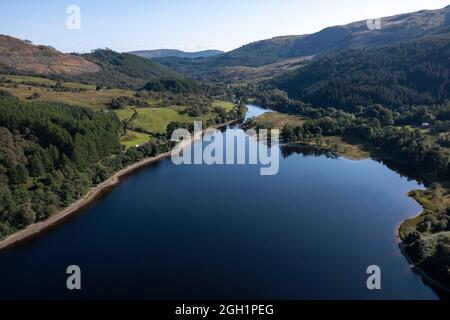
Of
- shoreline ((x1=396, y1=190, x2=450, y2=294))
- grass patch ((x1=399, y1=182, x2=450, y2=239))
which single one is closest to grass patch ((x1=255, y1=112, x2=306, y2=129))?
grass patch ((x1=399, y1=182, x2=450, y2=239))

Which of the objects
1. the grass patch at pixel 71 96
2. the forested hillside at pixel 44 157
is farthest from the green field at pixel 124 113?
the forested hillside at pixel 44 157

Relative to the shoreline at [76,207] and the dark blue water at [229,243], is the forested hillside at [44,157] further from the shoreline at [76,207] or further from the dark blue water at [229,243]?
the dark blue water at [229,243]

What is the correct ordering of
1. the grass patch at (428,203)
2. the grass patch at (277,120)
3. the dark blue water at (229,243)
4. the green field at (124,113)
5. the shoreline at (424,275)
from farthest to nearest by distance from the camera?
the grass patch at (277,120)
the green field at (124,113)
the grass patch at (428,203)
the dark blue water at (229,243)
the shoreline at (424,275)

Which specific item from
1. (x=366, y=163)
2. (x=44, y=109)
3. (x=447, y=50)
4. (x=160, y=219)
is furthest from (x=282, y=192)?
(x=447, y=50)

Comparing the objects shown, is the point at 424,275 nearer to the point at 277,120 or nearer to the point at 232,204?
the point at 232,204

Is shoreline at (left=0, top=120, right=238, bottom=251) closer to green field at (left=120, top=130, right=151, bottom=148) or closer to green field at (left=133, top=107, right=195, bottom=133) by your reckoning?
green field at (left=120, top=130, right=151, bottom=148)

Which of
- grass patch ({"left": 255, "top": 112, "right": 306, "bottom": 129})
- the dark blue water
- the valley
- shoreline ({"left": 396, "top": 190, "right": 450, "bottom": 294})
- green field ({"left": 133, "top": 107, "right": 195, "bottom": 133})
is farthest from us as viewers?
grass patch ({"left": 255, "top": 112, "right": 306, "bottom": 129})
